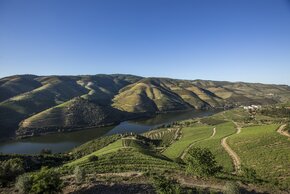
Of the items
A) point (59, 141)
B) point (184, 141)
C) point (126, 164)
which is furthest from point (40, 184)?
point (59, 141)

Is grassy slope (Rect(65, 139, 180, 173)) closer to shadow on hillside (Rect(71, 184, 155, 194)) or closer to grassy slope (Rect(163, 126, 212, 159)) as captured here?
shadow on hillside (Rect(71, 184, 155, 194))

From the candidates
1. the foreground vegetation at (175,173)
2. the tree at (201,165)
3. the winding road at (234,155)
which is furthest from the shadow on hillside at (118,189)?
the winding road at (234,155)

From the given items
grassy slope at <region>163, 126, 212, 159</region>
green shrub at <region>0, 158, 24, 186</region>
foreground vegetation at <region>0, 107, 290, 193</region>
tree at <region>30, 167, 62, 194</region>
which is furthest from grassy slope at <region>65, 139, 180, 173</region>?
grassy slope at <region>163, 126, 212, 159</region>

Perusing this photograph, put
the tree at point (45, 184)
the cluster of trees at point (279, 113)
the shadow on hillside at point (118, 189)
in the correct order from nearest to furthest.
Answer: the tree at point (45, 184), the shadow on hillside at point (118, 189), the cluster of trees at point (279, 113)

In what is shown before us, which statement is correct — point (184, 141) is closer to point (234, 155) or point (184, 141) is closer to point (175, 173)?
point (234, 155)

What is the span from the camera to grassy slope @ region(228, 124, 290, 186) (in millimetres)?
52469

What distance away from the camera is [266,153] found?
64.3 meters

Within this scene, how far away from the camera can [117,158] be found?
177 feet

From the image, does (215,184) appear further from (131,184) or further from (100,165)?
(100,165)

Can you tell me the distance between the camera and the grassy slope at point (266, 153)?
52.5m

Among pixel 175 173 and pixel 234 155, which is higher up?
pixel 175 173

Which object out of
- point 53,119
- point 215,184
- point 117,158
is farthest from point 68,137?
point 215,184

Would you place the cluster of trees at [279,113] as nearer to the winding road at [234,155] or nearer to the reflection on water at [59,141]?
the winding road at [234,155]

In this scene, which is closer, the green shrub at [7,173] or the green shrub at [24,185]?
the green shrub at [24,185]
